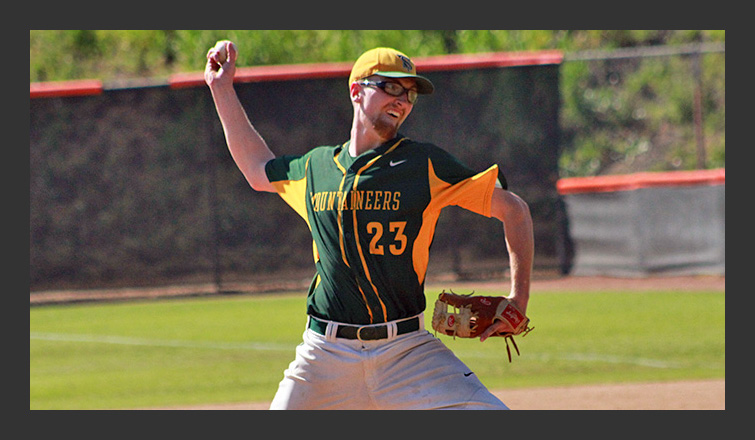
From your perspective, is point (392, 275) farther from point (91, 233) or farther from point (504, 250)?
point (91, 233)

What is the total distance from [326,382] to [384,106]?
110 centimetres

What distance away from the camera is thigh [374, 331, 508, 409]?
342 centimetres

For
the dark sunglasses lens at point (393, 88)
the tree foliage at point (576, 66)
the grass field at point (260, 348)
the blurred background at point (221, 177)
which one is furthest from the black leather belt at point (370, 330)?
the tree foliage at point (576, 66)

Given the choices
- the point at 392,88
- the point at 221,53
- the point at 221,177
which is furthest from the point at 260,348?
the point at 392,88

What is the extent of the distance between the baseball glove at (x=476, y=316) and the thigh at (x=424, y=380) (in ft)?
0.49

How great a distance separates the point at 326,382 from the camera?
11.6ft

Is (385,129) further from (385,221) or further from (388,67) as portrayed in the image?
(385,221)

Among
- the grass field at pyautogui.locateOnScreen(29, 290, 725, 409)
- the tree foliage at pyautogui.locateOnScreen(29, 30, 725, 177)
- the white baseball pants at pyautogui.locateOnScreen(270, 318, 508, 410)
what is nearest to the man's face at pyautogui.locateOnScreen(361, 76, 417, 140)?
the white baseball pants at pyautogui.locateOnScreen(270, 318, 508, 410)

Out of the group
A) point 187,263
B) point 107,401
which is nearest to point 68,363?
point 107,401

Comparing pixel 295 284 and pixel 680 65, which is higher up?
pixel 680 65

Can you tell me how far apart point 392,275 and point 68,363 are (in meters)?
6.59

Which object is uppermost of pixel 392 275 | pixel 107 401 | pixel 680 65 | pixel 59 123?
pixel 680 65

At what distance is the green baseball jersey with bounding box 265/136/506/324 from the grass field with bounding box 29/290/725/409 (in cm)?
399

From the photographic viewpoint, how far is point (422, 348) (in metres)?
3.57
